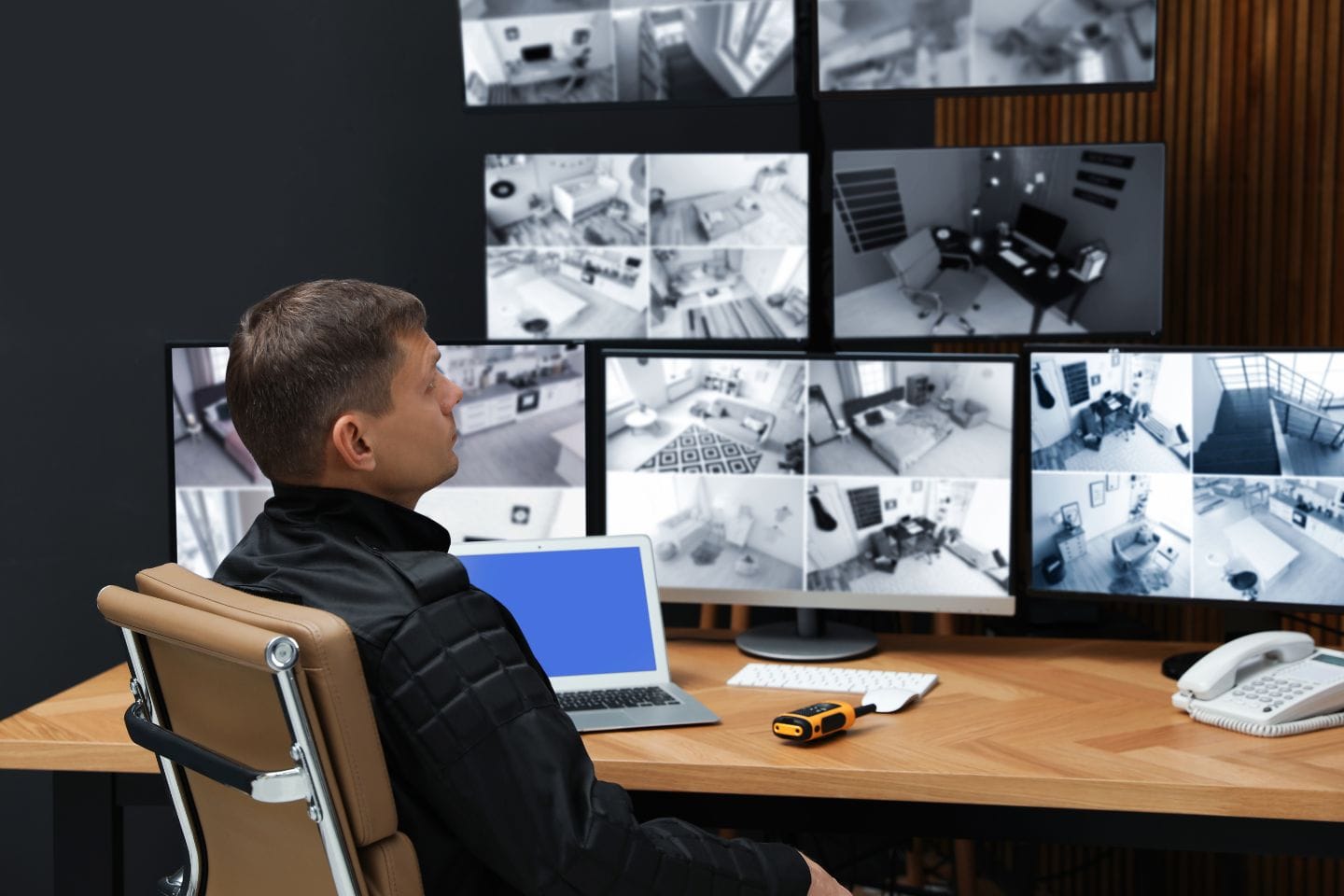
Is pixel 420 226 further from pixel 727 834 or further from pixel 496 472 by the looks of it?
pixel 727 834

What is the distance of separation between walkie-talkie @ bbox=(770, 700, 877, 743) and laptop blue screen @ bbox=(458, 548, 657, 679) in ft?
1.04

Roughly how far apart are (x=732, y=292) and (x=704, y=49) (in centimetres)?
46

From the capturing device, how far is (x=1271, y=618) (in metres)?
2.57

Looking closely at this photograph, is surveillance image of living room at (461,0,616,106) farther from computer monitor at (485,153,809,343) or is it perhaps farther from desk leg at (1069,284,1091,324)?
desk leg at (1069,284,1091,324)

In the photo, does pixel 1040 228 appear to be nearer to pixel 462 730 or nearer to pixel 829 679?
pixel 829 679

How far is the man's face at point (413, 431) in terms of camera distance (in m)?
1.35

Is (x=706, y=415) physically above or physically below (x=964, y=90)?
below

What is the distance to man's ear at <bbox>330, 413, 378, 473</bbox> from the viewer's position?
1.32 metres

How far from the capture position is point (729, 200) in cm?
255

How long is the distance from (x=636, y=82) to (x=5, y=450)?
1632 mm

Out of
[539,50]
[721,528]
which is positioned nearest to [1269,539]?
[721,528]

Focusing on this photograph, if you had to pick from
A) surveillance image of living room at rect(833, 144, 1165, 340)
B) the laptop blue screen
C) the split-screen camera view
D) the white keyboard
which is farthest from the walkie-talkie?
surveillance image of living room at rect(833, 144, 1165, 340)

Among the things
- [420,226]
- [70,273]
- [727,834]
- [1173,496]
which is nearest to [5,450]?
[70,273]

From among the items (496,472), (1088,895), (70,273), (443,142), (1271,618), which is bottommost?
(1088,895)
